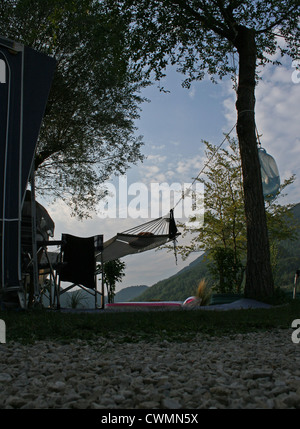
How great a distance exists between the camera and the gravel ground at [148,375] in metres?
1.45

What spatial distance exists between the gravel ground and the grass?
25 cm

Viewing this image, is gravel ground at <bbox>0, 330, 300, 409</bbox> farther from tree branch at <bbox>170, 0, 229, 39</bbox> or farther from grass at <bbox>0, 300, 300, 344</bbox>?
tree branch at <bbox>170, 0, 229, 39</bbox>

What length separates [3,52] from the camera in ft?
14.6

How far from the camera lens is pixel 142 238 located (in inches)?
274

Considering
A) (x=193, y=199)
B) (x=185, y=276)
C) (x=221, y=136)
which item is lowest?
(x=185, y=276)

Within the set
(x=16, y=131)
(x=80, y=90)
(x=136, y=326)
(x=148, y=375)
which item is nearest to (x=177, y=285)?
(x=80, y=90)

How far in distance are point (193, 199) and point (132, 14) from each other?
5454 millimetres

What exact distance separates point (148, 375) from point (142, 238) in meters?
5.17

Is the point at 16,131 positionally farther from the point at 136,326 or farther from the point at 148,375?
the point at 148,375

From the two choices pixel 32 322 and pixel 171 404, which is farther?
pixel 32 322

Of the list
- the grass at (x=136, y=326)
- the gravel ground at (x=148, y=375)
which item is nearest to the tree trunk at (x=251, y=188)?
the grass at (x=136, y=326)

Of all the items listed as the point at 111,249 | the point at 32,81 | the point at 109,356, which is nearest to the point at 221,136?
the point at 111,249

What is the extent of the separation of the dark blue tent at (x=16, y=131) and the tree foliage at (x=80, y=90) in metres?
3.29
